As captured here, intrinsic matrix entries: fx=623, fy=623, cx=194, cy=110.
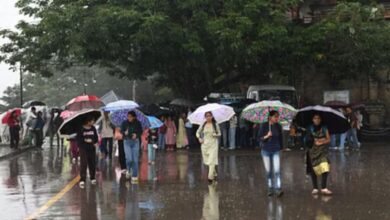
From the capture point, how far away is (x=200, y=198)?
11227 millimetres

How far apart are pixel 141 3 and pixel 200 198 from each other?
42.0 feet

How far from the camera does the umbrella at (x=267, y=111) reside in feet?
40.1

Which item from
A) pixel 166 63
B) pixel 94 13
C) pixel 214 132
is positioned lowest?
pixel 214 132

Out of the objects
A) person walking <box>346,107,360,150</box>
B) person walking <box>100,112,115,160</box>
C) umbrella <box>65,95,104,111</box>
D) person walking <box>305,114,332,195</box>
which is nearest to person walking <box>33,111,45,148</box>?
umbrella <box>65,95,104,111</box>

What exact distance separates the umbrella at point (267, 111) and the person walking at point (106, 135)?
621 cm

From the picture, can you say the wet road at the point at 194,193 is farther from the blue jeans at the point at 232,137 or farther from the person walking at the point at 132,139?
the blue jeans at the point at 232,137

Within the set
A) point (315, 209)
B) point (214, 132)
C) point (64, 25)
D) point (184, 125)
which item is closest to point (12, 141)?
point (64, 25)

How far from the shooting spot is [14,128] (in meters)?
24.8

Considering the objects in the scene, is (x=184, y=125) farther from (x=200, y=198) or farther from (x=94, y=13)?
(x=200, y=198)

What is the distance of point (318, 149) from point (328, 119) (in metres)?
0.65

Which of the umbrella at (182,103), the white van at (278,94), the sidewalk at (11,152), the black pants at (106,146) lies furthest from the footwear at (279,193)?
the umbrella at (182,103)

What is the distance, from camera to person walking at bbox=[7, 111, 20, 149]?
24.7 m

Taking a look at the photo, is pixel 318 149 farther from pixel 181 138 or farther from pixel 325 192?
pixel 181 138

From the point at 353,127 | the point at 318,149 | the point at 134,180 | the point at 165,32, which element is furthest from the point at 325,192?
the point at 165,32
